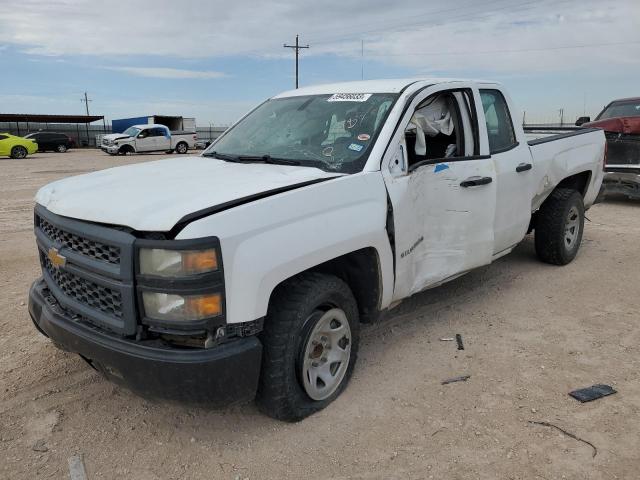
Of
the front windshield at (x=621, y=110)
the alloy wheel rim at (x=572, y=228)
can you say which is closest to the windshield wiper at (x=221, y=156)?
the alloy wheel rim at (x=572, y=228)

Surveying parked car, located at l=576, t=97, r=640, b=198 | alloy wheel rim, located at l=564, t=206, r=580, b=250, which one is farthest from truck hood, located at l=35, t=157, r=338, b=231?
parked car, located at l=576, t=97, r=640, b=198

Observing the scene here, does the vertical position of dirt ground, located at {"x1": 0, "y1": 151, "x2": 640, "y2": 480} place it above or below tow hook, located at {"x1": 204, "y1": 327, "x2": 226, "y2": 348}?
below

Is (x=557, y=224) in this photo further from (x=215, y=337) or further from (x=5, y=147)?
(x=5, y=147)

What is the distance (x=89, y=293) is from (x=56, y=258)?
0.31 m

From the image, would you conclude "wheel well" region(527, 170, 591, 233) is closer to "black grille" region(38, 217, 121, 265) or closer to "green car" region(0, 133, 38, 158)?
"black grille" region(38, 217, 121, 265)

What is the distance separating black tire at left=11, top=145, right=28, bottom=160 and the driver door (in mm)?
30190

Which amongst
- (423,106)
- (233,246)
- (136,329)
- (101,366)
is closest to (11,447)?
(101,366)

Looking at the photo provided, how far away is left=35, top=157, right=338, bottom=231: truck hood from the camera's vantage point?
2.55 m

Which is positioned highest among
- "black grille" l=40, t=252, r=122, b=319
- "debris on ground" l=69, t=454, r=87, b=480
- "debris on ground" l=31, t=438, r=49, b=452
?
"black grille" l=40, t=252, r=122, b=319

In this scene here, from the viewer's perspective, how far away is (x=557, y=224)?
18.7 ft

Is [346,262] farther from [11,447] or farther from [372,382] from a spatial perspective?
[11,447]

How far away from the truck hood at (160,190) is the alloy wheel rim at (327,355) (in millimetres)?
822

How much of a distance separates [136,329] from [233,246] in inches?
24.1

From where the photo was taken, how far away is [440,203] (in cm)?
382
